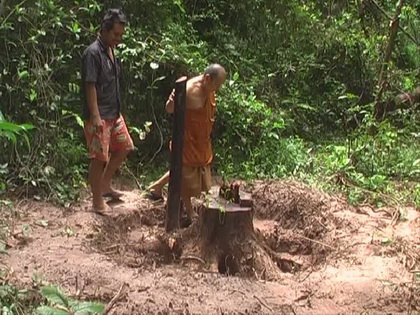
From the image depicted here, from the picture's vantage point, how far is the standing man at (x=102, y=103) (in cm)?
580

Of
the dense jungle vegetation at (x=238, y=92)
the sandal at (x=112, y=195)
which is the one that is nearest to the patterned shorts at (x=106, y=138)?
the sandal at (x=112, y=195)

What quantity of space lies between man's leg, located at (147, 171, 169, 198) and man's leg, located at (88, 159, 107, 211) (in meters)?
0.71

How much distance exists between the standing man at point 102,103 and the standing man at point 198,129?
0.61m

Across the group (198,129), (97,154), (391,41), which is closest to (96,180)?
(97,154)

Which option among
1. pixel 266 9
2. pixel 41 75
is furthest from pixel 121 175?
pixel 266 9

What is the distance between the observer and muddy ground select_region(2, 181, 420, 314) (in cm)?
449

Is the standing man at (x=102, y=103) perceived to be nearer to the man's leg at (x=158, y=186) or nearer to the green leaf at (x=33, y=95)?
the man's leg at (x=158, y=186)

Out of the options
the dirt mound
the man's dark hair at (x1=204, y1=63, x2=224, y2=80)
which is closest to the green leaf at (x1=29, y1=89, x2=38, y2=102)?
the man's dark hair at (x1=204, y1=63, x2=224, y2=80)

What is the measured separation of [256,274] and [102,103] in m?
2.11

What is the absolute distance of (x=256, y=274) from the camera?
5281 millimetres

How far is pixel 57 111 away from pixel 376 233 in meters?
3.48

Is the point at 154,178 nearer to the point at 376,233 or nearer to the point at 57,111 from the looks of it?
the point at 57,111

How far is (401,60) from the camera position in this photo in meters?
11.8

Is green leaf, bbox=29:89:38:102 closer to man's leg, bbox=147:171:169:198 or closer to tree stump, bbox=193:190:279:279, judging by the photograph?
man's leg, bbox=147:171:169:198
